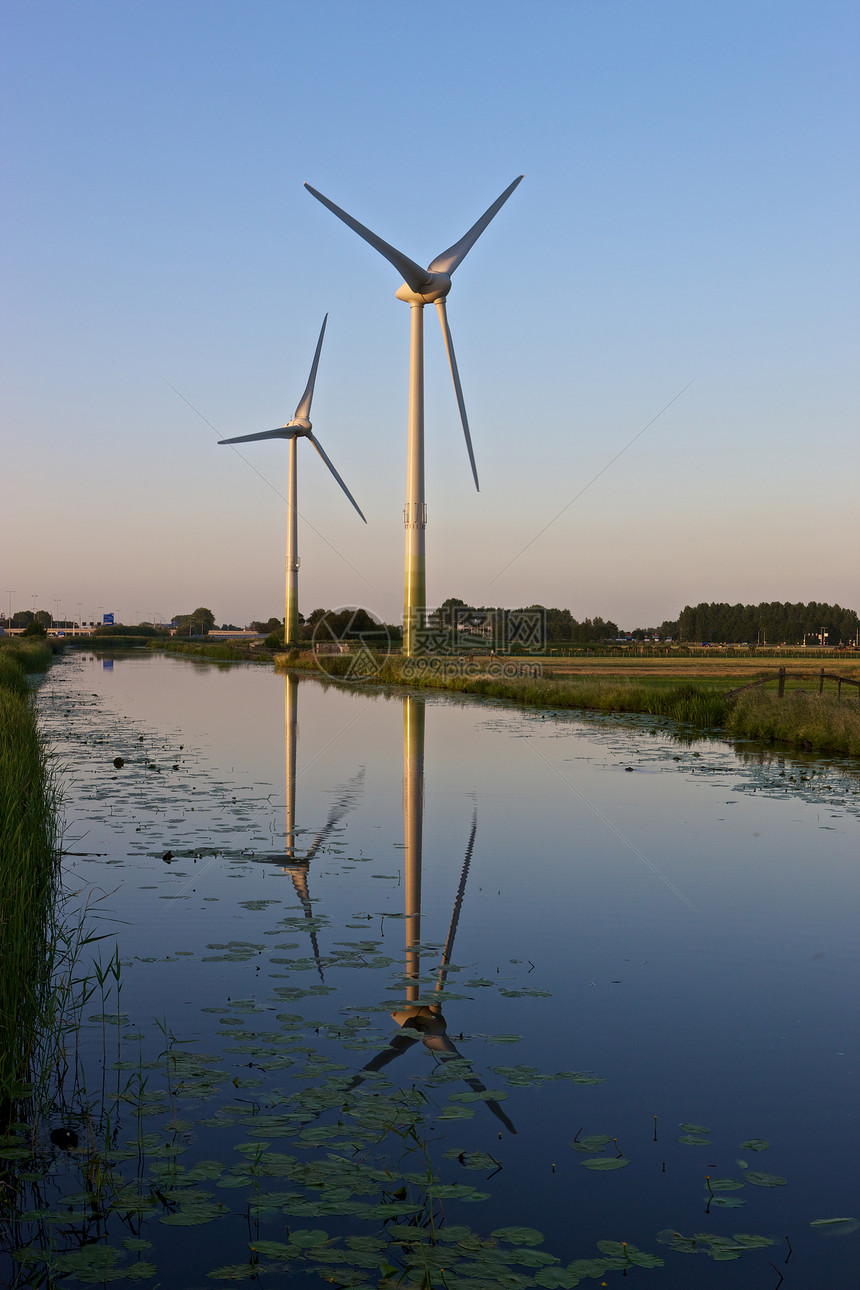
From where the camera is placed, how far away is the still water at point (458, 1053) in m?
4.58

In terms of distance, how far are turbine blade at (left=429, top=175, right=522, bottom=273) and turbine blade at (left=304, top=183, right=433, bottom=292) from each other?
53.5 inches

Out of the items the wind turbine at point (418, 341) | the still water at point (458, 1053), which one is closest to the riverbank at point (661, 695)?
the wind turbine at point (418, 341)

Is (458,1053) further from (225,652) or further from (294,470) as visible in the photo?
(225,652)

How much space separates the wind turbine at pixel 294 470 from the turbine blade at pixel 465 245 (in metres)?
14.3

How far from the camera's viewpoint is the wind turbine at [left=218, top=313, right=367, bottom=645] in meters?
60.2

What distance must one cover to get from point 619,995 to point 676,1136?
7.57ft

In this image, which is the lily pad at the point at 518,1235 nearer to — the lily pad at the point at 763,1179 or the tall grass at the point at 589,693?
the lily pad at the point at 763,1179

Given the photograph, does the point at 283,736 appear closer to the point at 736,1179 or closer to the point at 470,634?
the point at 736,1179

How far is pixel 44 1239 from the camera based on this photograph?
4.51 m

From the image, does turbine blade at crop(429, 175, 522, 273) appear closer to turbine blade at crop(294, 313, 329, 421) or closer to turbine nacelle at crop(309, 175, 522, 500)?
turbine nacelle at crop(309, 175, 522, 500)

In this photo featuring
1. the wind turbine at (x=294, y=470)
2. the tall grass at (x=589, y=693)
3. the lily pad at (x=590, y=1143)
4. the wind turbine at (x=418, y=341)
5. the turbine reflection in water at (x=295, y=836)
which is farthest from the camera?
the wind turbine at (x=294, y=470)

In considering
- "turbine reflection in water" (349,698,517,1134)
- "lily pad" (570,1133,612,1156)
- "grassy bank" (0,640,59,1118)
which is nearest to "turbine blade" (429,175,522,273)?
"turbine reflection in water" (349,698,517,1134)

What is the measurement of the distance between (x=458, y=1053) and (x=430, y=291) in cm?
4310

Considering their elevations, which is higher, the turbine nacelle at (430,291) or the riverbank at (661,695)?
the turbine nacelle at (430,291)
